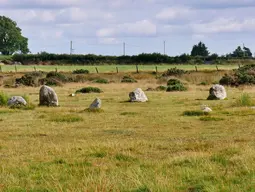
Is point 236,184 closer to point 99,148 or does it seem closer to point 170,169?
point 170,169

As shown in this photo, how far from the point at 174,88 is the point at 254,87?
8.08m

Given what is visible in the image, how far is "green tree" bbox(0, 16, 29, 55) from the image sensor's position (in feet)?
487

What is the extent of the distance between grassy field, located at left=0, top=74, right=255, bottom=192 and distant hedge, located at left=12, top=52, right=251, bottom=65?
262 ft

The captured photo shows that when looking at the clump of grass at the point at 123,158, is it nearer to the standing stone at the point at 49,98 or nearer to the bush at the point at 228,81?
the standing stone at the point at 49,98

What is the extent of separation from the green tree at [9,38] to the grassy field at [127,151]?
12408 centimetres

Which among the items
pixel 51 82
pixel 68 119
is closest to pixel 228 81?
pixel 51 82

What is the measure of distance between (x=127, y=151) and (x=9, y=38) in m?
138

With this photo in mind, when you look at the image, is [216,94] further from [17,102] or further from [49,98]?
[17,102]

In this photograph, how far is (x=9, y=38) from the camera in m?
148

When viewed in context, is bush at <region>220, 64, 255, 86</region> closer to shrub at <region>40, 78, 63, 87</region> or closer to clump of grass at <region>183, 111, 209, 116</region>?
shrub at <region>40, 78, 63, 87</region>

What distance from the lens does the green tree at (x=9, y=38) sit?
14838 cm

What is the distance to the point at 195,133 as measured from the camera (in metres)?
19.7

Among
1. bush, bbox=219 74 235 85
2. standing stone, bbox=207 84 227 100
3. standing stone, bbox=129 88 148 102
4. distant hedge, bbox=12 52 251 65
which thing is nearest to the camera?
standing stone, bbox=129 88 148 102

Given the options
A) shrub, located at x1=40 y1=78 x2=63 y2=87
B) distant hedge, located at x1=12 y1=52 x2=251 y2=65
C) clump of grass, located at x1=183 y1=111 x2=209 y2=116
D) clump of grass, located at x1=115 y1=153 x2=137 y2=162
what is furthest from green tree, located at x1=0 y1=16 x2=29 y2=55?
clump of grass, located at x1=115 y1=153 x2=137 y2=162
